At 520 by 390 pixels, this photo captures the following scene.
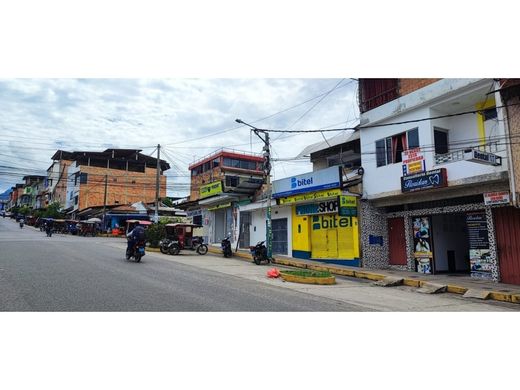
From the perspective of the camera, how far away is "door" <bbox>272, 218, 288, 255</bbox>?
73.8 feet

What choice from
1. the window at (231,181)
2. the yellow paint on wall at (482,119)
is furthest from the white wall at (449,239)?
the window at (231,181)

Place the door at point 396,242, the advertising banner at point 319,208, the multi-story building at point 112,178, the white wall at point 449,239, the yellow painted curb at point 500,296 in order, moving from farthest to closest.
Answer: the multi-story building at point 112,178, the advertising banner at point 319,208, the door at point 396,242, the white wall at point 449,239, the yellow painted curb at point 500,296

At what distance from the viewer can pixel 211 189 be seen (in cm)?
2844

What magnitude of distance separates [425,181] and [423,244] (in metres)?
3.24

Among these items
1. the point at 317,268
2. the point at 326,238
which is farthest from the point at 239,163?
the point at 317,268

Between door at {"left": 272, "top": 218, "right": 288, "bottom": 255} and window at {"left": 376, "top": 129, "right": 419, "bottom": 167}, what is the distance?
7662mm

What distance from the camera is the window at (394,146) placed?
15380 mm

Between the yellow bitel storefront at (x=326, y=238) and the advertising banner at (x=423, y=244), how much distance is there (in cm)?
259

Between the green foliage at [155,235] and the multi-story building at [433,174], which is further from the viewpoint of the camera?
the green foliage at [155,235]

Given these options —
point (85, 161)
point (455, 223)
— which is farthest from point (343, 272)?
point (85, 161)

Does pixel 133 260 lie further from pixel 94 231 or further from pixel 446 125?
pixel 94 231

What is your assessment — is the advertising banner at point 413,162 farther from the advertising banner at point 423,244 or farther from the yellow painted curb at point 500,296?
the yellow painted curb at point 500,296

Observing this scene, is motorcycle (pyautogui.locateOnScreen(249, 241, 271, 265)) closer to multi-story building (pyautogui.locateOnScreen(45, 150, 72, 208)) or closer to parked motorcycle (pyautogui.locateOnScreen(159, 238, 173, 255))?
parked motorcycle (pyautogui.locateOnScreen(159, 238, 173, 255))

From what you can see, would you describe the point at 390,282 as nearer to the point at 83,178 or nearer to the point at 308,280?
the point at 308,280
